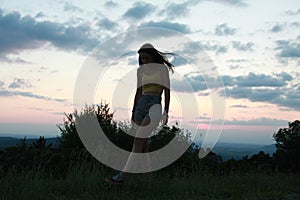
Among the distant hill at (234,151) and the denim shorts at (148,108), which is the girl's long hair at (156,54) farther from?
the distant hill at (234,151)

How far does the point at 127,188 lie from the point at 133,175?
16.2 inches

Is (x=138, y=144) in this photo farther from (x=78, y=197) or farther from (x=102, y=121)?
(x=102, y=121)

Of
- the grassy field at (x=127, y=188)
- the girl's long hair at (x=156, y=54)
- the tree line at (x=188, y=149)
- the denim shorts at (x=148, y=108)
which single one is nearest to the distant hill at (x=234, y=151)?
the tree line at (x=188, y=149)

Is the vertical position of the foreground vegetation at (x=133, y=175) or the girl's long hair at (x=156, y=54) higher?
the girl's long hair at (x=156, y=54)

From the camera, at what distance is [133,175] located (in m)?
6.11

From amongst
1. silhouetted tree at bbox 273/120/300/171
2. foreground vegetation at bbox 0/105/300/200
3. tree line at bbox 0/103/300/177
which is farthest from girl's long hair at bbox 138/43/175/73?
silhouetted tree at bbox 273/120/300/171

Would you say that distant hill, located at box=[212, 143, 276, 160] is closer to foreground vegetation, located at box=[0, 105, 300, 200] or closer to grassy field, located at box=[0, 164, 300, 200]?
foreground vegetation, located at box=[0, 105, 300, 200]

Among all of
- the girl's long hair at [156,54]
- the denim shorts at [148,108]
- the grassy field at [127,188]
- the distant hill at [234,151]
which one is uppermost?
the girl's long hair at [156,54]

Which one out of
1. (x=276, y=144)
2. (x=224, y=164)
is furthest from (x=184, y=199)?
(x=276, y=144)

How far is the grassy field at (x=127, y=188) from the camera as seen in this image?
5.30 m

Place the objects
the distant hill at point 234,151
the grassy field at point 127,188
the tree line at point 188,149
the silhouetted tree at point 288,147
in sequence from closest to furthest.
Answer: the grassy field at point 127,188, the tree line at point 188,149, the silhouetted tree at point 288,147, the distant hill at point 234,151

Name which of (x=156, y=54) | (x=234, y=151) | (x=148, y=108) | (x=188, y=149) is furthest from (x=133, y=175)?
(x=234, y=151)

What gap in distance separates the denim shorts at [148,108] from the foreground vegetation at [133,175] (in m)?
0.89

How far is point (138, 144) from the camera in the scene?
5926 millimetres
